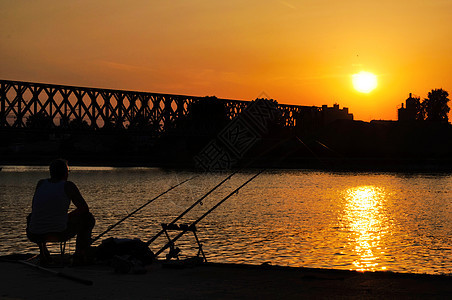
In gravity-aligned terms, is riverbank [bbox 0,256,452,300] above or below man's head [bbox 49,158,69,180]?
below

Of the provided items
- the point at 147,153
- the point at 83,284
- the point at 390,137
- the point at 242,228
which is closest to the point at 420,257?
the point at 242,228

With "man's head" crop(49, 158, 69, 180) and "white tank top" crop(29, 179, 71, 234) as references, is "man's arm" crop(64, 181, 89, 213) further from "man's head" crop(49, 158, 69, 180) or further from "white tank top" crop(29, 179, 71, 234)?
"man's head" crop(49, 158, 69, 180)

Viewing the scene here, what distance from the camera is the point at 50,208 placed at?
1144cm

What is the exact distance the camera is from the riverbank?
934 cm

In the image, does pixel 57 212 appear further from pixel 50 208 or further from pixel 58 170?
pixel 58 170

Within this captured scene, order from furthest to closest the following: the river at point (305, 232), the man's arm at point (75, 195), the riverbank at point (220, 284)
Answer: the river at point (305, 232) < the man's arm at point (75, 195) < the riverbank at point (220, 284)

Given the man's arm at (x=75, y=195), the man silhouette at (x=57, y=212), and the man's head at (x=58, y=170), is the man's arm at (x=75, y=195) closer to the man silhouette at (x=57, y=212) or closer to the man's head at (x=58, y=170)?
the man silhouette at (x=57, y=212)

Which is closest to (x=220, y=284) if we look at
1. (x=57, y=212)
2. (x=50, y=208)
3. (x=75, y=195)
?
(x=75, y=195)

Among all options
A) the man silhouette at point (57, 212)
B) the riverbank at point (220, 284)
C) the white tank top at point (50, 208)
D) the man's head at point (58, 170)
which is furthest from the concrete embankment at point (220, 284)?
the man's head at point (58, 170)

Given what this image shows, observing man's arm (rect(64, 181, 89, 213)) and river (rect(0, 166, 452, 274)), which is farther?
river (rect(0, 166, 452, 274))

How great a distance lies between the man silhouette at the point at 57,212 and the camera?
1141 centimetres

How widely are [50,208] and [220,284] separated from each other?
10.4 ft

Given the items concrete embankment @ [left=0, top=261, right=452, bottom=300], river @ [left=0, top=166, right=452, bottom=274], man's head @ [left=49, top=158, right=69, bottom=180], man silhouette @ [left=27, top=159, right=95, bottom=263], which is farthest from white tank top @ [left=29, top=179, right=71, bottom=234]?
river @ [left=0, top=166, right=452, bottom=274]

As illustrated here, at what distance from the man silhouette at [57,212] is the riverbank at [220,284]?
57 centimetres
